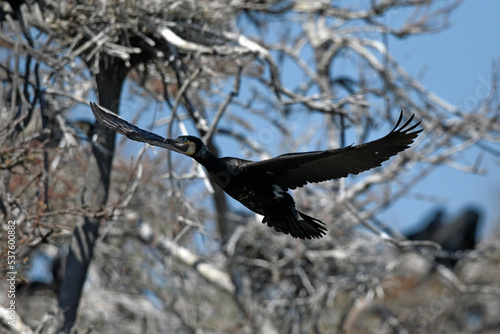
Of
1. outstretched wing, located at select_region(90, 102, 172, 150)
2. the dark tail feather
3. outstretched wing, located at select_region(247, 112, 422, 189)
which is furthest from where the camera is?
the dark tail feather

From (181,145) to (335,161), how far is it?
2.72ft

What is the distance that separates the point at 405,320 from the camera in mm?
7941

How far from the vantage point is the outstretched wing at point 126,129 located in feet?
12.8

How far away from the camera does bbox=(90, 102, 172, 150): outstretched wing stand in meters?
3.89

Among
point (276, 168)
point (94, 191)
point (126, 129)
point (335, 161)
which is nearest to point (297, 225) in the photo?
point (276, 168)

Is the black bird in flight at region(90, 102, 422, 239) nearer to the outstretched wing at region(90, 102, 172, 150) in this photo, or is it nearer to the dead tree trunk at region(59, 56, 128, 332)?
the outstretched wing at region(90, 102, 172, 150)

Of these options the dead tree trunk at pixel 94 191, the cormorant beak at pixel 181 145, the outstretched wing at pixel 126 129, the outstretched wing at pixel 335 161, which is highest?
the dead tree trunk at pixel 94 191

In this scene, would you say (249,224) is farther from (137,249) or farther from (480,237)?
(480,237)

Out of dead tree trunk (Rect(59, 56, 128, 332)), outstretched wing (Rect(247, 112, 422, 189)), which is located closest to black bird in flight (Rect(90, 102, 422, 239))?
outstretched wing (Rect(247, 112, 422, 189))

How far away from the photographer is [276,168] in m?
4.03

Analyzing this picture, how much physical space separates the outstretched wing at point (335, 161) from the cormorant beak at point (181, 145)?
339 mm

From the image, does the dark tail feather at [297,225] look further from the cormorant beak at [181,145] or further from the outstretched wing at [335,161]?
the cormorant beak at [181,145]

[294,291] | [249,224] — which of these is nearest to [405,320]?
[294,291]

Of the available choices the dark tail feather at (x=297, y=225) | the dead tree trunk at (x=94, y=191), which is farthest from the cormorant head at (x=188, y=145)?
the dead tree trunk at (x=94, y=191)
